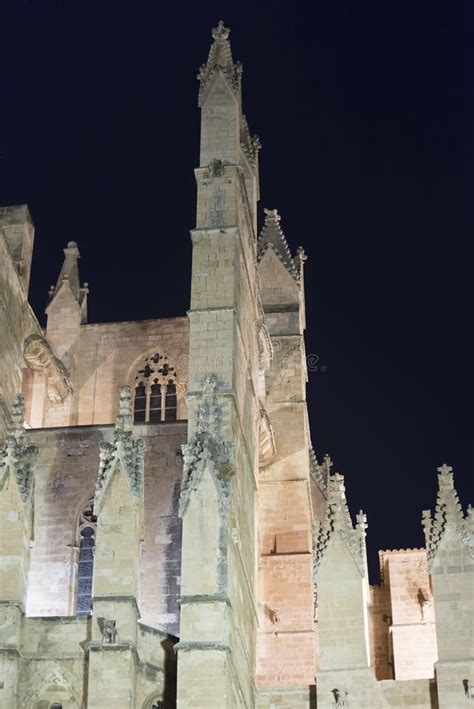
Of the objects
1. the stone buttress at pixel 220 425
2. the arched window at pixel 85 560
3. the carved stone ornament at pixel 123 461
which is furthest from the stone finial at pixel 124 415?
the arched window at pixel 85 560

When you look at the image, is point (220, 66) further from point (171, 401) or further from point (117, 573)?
point (117, 573)

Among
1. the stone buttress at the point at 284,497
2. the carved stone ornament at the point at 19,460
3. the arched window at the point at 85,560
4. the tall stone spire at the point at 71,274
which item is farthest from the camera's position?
the tall stone spire at the point at 71,274

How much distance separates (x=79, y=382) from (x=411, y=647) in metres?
11.2

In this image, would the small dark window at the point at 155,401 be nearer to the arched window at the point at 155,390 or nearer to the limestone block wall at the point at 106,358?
the arched window at the point at 155,390

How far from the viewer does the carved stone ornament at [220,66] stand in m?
27.9

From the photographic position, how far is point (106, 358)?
32938mm

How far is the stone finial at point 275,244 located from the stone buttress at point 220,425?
451 cm

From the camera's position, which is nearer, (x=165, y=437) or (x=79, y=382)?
(x=165, y=437)

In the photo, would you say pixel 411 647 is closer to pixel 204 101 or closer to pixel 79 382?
pixel 79 382

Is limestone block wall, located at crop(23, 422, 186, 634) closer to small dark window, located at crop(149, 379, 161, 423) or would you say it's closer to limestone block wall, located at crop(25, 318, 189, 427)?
limestone block wall, located at crop(25, 318, 189, 427)

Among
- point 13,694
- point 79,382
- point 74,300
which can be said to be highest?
point 74,300

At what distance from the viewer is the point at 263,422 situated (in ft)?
96.5

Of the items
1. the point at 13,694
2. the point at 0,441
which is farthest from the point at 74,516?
the point at 13,694

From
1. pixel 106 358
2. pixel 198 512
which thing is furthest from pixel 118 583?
pixel 106 358
